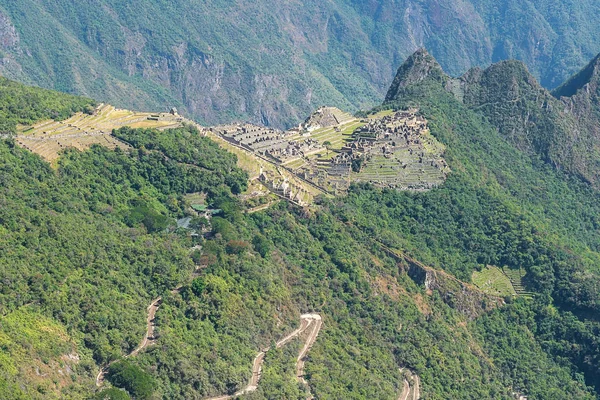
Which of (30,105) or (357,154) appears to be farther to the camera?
(357,154)

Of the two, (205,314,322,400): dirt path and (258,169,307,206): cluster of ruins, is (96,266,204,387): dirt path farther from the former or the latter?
(258,169,307,206): cluster of ruins

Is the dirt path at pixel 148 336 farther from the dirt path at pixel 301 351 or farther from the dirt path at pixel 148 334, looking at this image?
the dirt path at pixel 301 351

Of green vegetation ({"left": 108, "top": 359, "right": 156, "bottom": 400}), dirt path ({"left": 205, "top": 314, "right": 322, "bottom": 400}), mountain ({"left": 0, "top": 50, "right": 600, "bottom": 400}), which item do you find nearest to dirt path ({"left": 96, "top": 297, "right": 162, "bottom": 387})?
mountain ({"left": 0, "top": 50, "right": 600, "bottom": 400})

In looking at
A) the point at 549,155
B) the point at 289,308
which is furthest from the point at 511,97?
the point at 289,308

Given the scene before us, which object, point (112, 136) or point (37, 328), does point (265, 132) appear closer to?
point (112, 136)

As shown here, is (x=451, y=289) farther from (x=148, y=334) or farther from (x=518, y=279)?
(x=148, y=334)

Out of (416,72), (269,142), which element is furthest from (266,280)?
(416,72)
